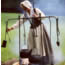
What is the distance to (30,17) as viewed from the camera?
5.45 ft

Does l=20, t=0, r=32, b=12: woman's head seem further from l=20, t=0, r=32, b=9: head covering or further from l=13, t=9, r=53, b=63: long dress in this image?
l=13, t=9, r=53, b=63: long dress

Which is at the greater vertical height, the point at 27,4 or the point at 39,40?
the point at 27,4

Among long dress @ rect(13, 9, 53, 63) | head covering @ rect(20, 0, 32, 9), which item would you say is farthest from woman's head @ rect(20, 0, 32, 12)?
long dress @ rect(13, 9, 53, 63)

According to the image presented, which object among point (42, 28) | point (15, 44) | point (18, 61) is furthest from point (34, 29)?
point (18, 61)

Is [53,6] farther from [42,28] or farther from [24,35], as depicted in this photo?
[24,35]

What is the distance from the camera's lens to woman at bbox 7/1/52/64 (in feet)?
5.40

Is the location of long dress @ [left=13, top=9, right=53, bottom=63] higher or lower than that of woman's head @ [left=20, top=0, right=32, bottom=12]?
lower

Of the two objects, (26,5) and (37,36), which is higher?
(26,5)

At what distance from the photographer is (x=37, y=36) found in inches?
65.1

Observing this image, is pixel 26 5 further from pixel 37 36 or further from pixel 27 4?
pixel 37 36

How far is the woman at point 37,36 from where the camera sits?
1646 mm

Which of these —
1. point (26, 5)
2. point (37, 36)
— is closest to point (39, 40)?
point (37, 36)

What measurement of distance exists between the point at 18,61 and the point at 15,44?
0.57ft

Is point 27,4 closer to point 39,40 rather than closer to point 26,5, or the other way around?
point 26,5
